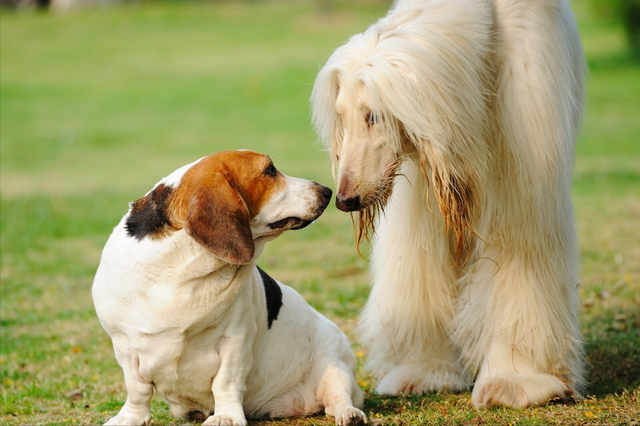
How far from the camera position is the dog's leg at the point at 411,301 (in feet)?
17.1

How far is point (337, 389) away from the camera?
15.1 feet

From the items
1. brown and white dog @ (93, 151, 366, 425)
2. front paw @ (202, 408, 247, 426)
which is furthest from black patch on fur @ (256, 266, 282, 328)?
front paw @ (202, 408, 247, 426)

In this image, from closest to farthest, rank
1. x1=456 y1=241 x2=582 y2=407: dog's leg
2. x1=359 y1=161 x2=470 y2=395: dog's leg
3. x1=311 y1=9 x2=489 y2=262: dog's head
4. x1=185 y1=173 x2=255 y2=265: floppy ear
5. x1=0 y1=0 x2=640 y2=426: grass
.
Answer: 1. x1=185 y1=173 x2=255 y2=265: floppy ear
2. x1=311 y1=9 x2=489 y2=262: dog's head
3. x1=456 y1=241 x2=582 y2=407: dog's leg
4. x1=359 y1=161 x2=470 y2=395: dog's leg
5. x1=0 y1=0 x2=640 y2=426: grass

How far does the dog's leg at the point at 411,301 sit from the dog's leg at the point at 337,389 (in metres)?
0.74

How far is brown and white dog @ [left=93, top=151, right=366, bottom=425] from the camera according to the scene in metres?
4.08

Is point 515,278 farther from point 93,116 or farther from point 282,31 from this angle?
point 282,31

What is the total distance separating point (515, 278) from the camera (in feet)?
16.5

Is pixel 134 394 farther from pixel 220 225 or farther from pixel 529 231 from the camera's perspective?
pixel 529 231

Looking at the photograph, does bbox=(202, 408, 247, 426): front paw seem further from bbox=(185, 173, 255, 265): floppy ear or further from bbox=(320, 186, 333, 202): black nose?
bbox=(320, 186, 333, 202): black nose

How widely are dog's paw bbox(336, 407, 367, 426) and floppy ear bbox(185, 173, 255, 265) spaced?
3.07 feet

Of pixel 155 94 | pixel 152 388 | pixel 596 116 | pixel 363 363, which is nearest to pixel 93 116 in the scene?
pixel 155 94

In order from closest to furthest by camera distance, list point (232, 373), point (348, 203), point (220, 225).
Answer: point (220, 225) < point (232, 373) < point (348, 203)

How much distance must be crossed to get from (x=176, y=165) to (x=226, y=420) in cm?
1243

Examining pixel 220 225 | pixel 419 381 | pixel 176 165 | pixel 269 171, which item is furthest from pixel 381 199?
pixel 176 165
